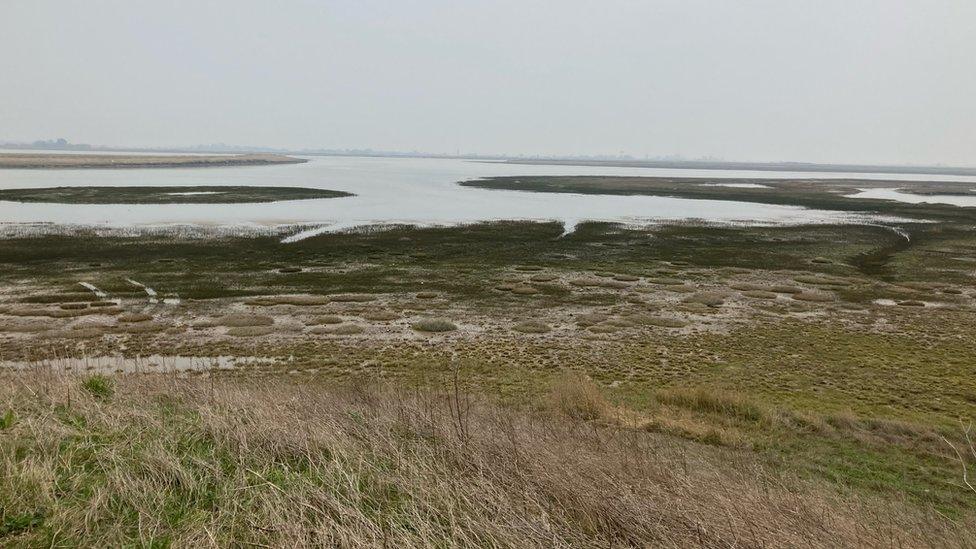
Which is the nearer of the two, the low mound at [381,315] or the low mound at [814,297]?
the low mound at [381,315]

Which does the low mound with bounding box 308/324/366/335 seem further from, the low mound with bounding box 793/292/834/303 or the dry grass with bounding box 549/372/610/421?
the low mound with bounding box 793/292/834/303

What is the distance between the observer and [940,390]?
18.5 meters

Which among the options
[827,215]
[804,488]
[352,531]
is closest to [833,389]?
[804,488]

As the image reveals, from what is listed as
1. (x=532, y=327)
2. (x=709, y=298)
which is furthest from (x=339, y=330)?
(x=709, y=298)

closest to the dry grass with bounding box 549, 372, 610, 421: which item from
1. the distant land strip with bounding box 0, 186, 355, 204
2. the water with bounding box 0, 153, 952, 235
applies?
the water with bounding box 0, 153, 952, 235

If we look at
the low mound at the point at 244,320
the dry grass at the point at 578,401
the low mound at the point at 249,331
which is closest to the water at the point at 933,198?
the dry grass at the point at 578,401

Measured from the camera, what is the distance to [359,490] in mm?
6535

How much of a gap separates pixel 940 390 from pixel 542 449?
18.6 meters

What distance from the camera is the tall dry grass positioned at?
5.68 meters

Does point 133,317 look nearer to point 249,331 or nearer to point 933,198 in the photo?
point 249,331

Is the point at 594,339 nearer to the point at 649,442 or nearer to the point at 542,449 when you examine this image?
the point at 649,442

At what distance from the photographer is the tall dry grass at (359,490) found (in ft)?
18.6

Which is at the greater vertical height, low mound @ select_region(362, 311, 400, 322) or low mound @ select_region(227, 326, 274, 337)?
low mound @ select_region(362, 311, 400, 322)

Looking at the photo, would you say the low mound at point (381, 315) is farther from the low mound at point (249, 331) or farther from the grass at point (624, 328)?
the low mound at point (249, 331)
